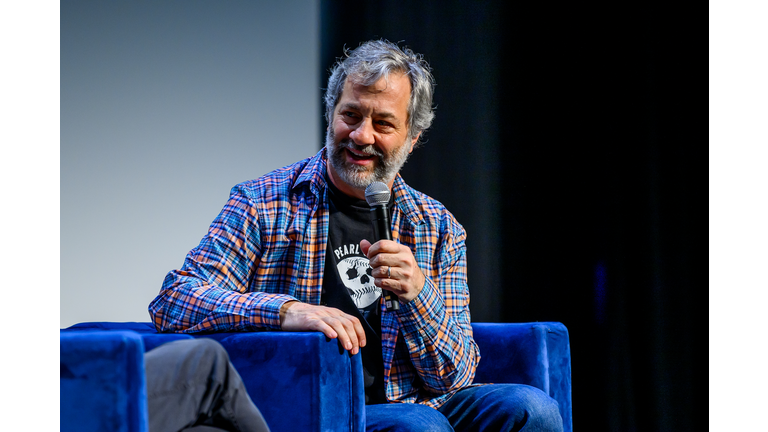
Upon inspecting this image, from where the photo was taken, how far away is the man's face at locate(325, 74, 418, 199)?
157 centimetres

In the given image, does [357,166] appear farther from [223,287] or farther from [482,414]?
[482,414]

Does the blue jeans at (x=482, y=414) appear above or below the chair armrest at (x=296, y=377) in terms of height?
below

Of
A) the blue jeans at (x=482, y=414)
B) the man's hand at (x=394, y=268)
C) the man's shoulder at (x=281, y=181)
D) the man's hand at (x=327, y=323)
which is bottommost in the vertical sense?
the blue jeans at (x=482, y=414)

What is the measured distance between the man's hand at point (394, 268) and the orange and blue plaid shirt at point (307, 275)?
0.16ft

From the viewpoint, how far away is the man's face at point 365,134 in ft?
5.16

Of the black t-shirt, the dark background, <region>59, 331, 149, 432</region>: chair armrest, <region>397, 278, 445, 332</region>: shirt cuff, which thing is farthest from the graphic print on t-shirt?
the dark background

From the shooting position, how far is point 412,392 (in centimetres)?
149

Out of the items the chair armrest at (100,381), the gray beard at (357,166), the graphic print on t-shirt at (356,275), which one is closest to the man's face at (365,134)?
the gray beard at (357,166)

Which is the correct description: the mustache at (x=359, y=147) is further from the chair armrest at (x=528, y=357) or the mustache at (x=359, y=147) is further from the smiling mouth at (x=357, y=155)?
the chair armrest at (x=528, y=357)

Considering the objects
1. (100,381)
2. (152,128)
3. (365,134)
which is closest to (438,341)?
(365,134)

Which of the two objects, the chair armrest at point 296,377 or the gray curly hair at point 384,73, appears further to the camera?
the gray curly hair at point 384,73

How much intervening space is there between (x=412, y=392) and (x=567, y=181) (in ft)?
4.24

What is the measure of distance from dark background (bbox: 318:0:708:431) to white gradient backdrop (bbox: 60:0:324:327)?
0.43 meters
